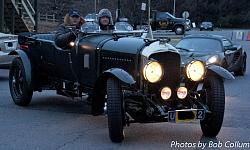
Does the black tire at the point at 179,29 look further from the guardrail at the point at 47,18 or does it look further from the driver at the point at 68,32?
the driver at the point at 68,32

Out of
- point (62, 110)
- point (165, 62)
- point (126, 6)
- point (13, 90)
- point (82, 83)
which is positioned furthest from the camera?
point (126, 6)

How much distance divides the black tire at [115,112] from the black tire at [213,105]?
4.08ft

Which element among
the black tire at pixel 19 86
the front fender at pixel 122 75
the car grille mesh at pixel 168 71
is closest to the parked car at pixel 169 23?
the black tire at pixel 19 86

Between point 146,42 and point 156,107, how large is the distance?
3.54 feet

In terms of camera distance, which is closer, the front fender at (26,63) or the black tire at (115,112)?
the black tire at (115,112)

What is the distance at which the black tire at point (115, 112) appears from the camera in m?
6.86

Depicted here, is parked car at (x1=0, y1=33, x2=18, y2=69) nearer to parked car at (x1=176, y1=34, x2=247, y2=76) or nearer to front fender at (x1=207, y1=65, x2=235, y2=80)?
parked car at (x1=176, y1=34, x2=247, y2=76)

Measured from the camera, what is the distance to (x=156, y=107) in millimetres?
6930

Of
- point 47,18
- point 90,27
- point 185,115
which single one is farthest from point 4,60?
point 47,18

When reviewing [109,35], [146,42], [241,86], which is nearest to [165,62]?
[146,42]

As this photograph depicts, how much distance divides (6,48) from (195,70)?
8.23m

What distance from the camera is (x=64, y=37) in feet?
29.5

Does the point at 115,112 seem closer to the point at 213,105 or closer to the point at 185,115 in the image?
the point at 185,115

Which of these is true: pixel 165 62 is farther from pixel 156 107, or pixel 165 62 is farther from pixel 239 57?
pixel 239 57
